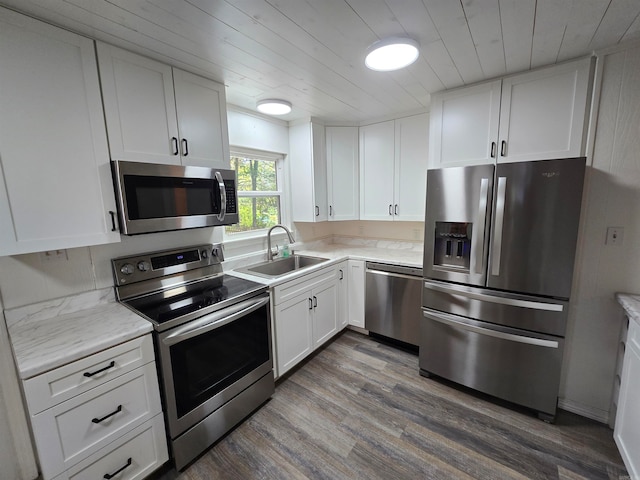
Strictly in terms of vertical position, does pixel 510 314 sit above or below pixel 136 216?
below

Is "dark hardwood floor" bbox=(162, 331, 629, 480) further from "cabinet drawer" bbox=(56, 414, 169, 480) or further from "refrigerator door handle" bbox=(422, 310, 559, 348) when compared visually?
"refrigerator door handle" bbox=(422, 310, 559, 348)

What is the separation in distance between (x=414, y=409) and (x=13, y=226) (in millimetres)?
2603

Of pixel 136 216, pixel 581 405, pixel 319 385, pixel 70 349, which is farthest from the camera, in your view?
pixel 319 385

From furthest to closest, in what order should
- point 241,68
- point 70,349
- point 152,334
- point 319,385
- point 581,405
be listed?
point 319,385 → point 581,405 → point 241,68 → point 152,334 → point 70,349

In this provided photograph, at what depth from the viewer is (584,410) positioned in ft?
6.22

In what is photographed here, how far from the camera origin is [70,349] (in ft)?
3.88

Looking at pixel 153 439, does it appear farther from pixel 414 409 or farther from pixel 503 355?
pixel 503 355

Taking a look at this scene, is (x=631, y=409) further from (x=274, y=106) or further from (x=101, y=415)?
(x=274, y=106)

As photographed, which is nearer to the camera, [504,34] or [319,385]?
[504,34]

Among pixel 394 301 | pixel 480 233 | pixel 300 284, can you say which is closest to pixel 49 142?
pixel 300 284

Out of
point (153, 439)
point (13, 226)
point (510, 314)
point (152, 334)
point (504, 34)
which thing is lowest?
point (153, 439)

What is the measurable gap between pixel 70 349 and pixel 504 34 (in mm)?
2639

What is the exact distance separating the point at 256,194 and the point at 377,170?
138cm

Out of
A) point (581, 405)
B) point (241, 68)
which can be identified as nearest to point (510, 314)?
point (581, 405)
